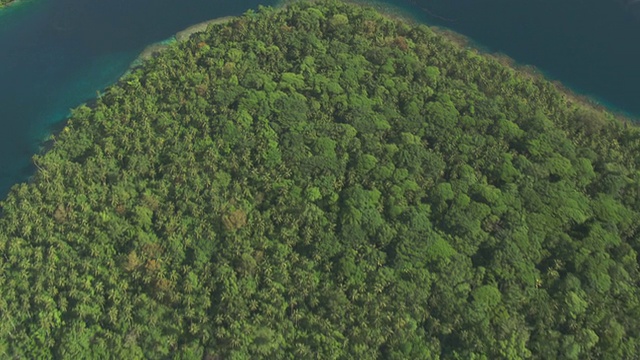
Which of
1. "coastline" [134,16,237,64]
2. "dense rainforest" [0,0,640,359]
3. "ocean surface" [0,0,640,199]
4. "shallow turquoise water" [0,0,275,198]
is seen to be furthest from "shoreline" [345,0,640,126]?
"coastline" [134,16,237,64]

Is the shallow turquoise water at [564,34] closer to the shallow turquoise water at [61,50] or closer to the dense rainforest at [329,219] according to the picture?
the dense rainforest at [329,219]

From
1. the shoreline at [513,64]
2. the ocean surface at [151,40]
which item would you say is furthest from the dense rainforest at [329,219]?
the ocean surface at [151,40]

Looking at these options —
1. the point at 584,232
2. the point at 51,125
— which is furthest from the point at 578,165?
the point at 51,125

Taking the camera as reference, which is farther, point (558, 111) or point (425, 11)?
point (425, 11)

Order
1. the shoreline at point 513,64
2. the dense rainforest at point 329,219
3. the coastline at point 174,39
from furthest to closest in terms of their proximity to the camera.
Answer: the coastline at point 174,39 → the shoreline at point 513,64 → the dense rainforest at point 329,219

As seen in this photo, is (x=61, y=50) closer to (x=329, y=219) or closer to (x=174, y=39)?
(x=174, y=39)

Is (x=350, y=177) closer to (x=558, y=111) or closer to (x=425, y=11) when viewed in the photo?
(x=558, y=111)

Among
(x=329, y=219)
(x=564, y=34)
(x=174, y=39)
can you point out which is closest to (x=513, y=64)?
(x=564, y=34)
